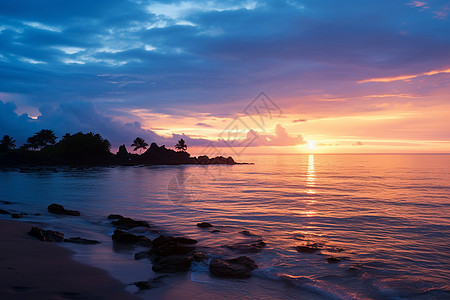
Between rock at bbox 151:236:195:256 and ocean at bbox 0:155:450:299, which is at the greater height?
rock at bbox 151:236:195:256

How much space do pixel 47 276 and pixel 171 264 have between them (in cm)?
369

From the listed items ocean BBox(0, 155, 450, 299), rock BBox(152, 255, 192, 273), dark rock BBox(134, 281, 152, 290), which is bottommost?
ocean BBox(0, 155, 450, 299)

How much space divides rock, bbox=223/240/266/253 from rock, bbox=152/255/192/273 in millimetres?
3275

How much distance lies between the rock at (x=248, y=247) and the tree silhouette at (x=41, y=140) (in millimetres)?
155067

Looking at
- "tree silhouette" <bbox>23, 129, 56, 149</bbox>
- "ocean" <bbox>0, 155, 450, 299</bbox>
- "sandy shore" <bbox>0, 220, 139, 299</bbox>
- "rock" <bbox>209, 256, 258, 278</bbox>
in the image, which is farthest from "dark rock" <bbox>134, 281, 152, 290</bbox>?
"tree silhouette" <bbox>23, 129, 56, 149</bbox>

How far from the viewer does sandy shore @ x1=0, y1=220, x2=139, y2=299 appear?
6707 millimetres

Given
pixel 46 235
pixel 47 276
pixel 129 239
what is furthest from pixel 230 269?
pixel 46 235

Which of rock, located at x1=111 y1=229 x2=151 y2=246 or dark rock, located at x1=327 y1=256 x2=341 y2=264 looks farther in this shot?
rock, located at x1=111 y1=229 x2=151 y2=246

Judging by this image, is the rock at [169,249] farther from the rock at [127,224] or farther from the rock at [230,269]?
the rock at [127,224]

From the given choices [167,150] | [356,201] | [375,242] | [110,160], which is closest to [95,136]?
[110,160]

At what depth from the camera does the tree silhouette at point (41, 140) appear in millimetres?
139375

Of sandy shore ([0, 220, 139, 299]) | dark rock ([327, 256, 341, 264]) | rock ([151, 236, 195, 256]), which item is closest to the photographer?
sandy shore ([0, 220, 139, 299])

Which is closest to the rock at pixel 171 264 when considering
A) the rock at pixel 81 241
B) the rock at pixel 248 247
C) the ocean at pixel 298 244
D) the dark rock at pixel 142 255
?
the ocean at pixel 298 244

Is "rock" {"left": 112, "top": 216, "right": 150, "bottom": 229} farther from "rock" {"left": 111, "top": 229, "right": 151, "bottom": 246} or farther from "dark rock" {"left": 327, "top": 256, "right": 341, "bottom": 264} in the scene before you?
"dark rock" {"left": 327, "top": 256, "right": 341, "bottom": 264}
